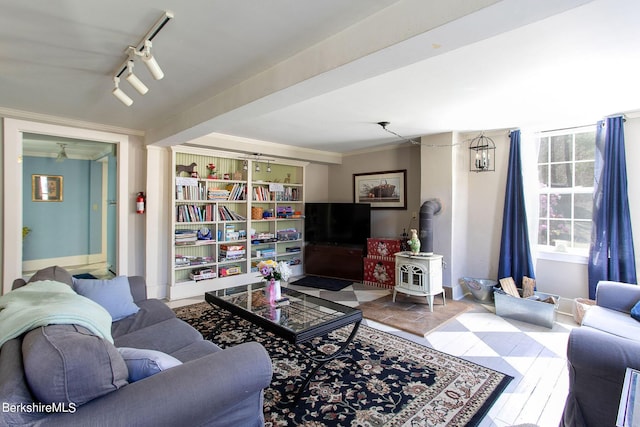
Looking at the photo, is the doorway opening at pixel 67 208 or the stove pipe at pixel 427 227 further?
the doorway opening at pixel 67 208

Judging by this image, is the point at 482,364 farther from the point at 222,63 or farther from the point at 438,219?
the point at 222,63

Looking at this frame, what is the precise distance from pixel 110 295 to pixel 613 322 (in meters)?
3.78

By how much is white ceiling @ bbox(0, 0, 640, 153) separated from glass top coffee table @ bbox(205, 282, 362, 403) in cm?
163

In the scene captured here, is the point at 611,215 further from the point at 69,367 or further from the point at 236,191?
the point at 236,191

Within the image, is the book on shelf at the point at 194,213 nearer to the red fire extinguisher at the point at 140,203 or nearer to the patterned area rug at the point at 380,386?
the red fire extinguisher at the point at 140,203

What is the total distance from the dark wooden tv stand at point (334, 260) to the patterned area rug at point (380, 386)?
2.25m

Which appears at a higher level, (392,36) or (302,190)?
(392,36)

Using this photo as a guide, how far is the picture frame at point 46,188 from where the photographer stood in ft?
19.6

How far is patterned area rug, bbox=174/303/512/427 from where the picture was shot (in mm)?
1854

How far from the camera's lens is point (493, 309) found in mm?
3832

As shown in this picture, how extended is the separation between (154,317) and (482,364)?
8.60 feet

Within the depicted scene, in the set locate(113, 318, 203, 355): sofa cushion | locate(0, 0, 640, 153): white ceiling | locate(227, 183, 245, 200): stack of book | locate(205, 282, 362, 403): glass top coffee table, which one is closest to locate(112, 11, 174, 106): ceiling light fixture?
locate(0, 0, 640, 153): white ceiling

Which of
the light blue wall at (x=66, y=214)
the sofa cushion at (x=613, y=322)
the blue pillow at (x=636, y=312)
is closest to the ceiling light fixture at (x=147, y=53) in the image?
the sofa cushion at (x=613, y=322)

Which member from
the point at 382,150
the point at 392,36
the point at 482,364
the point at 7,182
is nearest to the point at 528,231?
the point at 482,364
